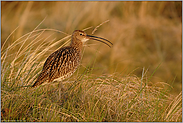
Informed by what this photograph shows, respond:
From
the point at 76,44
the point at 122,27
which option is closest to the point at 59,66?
the point at 76,44

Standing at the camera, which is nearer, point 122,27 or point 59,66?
point 59,66

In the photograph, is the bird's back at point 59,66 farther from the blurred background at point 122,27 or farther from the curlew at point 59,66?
the blurred background at point 122,27

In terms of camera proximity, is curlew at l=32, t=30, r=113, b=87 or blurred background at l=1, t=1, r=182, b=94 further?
blurred background at l=1, t=1, r=182, b=94

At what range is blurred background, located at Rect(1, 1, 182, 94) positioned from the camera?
8.84 m

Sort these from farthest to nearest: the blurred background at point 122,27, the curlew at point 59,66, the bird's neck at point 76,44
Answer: the blurred background at point 122,27
the bird's neck at point 76,44
the curlew at point 59,66

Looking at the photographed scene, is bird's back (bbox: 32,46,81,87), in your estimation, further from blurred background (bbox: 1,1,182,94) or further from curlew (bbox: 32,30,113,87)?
blurred background (bbox: 1,1,182,94)

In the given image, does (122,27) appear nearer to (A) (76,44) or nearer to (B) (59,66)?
(A) (76,44)

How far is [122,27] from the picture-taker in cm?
901

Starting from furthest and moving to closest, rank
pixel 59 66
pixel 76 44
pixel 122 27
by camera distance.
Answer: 1. pixel 122 27
2. pixel 76 44
3. pixel 59 66

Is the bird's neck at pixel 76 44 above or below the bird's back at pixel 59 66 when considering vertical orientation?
above

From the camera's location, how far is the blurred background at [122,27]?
884 cm

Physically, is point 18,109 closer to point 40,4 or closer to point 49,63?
point 49,63

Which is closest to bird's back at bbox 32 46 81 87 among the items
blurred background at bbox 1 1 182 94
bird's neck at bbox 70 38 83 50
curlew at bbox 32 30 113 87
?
curlew at bbox 32 30 113 87

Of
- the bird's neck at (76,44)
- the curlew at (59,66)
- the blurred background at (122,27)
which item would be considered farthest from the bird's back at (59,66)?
the blurred background at (122,27)
